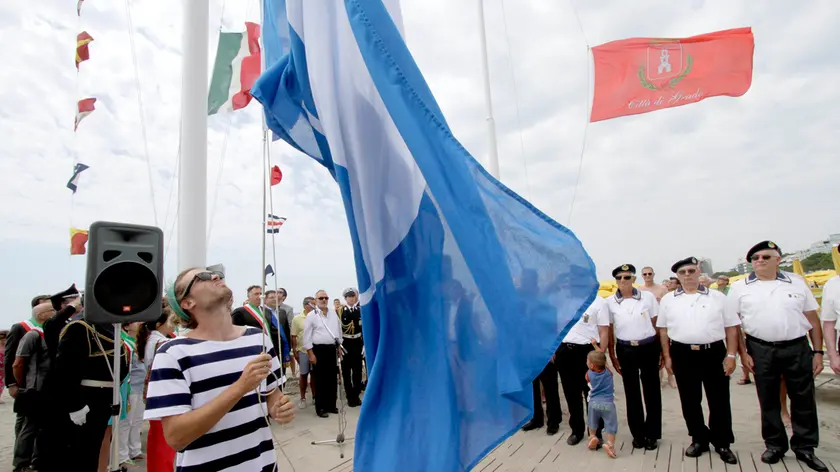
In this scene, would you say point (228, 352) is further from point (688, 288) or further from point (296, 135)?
point (688, 288)

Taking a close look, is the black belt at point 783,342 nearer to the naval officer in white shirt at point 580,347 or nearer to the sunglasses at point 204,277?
the naval officer in white shirt at point 580,347

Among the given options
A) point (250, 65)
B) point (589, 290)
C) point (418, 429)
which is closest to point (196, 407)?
point (418, 429)

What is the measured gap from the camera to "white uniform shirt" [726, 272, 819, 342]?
3773mm

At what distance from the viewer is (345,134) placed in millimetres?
1615

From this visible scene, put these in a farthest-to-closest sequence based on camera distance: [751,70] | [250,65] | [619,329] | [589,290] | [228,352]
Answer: [751,70], [250,65], [619,329], [228,352], [589,290]

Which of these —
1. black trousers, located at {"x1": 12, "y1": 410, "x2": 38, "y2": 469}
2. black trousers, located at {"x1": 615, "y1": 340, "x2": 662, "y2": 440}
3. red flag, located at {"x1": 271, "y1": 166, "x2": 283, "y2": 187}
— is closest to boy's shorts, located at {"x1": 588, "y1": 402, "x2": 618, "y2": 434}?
black trousers, located at {"x1": 615, "y1": 340, "x2": 662, "y2": 440}

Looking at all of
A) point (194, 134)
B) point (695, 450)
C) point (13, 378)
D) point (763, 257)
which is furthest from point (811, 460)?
point (13, 378)

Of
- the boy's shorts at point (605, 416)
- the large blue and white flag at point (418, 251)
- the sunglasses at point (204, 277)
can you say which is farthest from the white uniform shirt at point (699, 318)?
the sunglasses at point (204, 277)

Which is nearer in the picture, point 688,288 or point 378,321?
point 378,321

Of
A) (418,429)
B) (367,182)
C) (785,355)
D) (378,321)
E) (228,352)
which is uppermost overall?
(367,182)

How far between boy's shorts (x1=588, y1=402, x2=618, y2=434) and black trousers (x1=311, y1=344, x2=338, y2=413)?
357cm

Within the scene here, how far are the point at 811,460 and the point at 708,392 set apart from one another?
0.80 m

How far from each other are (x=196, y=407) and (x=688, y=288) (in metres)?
4.24

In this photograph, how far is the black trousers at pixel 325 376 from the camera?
6.54 meters
